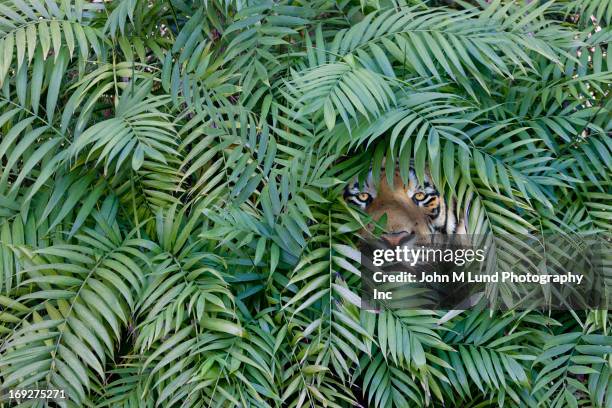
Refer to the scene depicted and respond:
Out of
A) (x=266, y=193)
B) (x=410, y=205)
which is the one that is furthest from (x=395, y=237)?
(x=266, y=193)

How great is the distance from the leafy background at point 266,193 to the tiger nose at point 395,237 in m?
0.11

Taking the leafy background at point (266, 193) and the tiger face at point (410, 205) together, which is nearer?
the leafy background at point (266, 193)

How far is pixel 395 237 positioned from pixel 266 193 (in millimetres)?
398

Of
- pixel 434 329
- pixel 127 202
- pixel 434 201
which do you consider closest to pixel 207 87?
pixel 127 202

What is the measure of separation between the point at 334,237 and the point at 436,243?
30 centimetres

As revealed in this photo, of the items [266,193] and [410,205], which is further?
[410,205]

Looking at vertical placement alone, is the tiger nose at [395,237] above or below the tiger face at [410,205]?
below

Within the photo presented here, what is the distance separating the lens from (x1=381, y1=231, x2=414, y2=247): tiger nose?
7.77 feet

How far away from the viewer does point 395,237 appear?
238 centimetres

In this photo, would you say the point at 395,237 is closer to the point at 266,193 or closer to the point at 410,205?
the point at 410,205

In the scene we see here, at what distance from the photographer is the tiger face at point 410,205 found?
2424 mm

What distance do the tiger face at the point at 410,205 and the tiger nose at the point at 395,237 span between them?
28 mm

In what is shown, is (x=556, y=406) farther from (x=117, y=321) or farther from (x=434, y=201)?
(x=117, y=321)

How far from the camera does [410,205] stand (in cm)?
246
